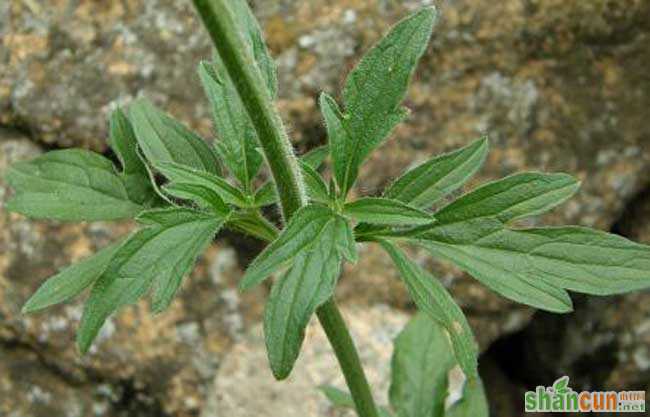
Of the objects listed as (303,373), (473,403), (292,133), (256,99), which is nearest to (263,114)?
(256,99)

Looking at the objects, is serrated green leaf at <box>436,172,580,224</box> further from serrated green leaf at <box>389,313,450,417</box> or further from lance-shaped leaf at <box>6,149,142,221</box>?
serrated green leaf at <box>389,313,450,417</box>

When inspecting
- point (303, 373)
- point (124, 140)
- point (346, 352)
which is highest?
point (124, 140)

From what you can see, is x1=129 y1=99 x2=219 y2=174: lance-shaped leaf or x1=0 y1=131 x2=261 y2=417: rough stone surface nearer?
x1=129 y1=99 x2=219 y2=174: lance-shaped leaf

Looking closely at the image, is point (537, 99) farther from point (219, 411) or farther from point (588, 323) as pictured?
point (219, 411)

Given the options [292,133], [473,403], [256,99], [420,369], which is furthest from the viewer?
[292,133]

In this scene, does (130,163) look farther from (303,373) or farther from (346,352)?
(303,373)

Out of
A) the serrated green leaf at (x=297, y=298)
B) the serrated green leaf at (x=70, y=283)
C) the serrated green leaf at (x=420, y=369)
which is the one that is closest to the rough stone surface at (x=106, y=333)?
the serrated green leaf at (x=420, y=369)

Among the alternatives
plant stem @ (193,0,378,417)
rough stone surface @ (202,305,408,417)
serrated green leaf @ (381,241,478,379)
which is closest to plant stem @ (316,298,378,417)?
plant stem @ (193,0,378,417)
